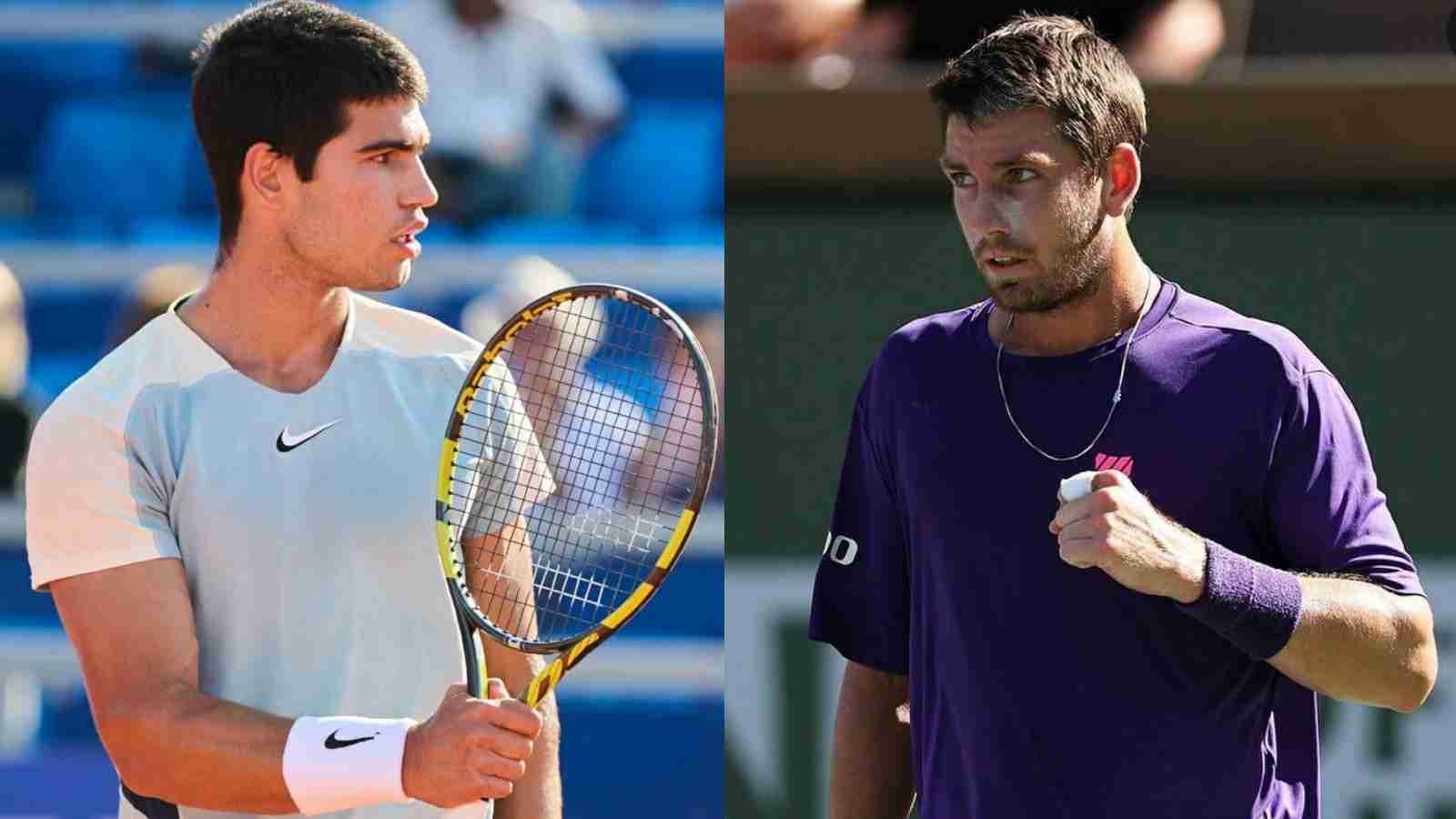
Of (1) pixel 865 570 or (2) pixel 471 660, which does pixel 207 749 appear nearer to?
(2) pixel 471 660

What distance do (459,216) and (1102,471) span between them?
424 centimetres

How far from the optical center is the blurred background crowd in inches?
206

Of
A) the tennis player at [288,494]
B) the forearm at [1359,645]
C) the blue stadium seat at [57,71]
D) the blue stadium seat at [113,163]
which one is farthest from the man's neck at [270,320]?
the blue stadium seat at [57,71]

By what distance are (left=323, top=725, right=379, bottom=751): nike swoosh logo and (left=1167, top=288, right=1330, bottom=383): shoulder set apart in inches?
40.7

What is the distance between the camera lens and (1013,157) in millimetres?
2305

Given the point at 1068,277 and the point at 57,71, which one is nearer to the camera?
the point at 1068,277

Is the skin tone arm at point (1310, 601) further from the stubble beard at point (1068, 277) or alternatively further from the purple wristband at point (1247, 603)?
the stubble beard at point (1068, 277)

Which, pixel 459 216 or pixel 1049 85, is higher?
pixel 459 216

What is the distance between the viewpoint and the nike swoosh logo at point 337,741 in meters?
2.19

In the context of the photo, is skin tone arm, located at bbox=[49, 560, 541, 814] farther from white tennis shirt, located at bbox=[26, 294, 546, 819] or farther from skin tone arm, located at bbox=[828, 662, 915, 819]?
skin tone arm, located at bbox=[828, 662, 915, 819]

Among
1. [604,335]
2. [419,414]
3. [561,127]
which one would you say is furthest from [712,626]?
[419,414]

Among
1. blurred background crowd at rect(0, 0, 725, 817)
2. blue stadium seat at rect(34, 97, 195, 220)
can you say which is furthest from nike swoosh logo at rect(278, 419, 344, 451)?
blue stadium seat at rect(34, 97, 195, 220)

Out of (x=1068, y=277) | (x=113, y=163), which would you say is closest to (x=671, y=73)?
(x=113, y=163)

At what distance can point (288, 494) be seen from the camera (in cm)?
236
